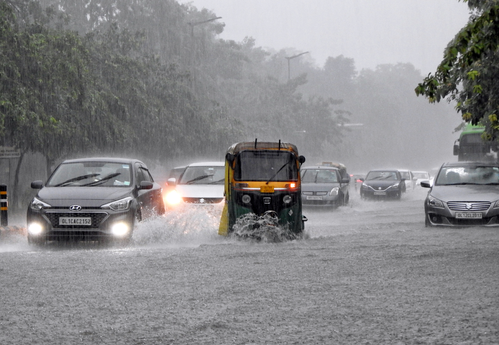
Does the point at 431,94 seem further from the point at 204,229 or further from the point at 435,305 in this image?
the point at 204,229

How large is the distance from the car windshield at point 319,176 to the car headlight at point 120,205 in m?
14.8

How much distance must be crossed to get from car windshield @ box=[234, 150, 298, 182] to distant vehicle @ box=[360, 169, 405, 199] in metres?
21.3

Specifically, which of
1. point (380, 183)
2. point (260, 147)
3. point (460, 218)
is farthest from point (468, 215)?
point (380, 183)

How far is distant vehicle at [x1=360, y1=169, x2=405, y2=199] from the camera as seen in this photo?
34938 mm

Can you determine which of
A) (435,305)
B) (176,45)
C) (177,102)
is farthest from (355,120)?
(435,305)

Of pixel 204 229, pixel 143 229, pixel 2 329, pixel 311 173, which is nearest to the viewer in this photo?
pixel 2 329

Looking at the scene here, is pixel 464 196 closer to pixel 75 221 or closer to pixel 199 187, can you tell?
pixel 199 187

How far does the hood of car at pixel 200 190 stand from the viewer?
700 inches

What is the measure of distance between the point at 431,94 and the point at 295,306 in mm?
4185

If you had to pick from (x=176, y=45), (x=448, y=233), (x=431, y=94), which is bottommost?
(x=448, y=233)

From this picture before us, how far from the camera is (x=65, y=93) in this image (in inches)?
952

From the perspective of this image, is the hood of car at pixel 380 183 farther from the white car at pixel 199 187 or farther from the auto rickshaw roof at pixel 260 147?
the auto rickshaw roof at pixel 260 147

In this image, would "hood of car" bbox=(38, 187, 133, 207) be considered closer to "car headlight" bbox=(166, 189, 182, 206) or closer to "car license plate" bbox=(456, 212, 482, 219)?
"car headlight" bbox=(166, 189, 182, 206)

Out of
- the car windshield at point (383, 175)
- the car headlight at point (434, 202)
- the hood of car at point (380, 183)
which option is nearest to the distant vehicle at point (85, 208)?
the car headlight at point (434, 202)
